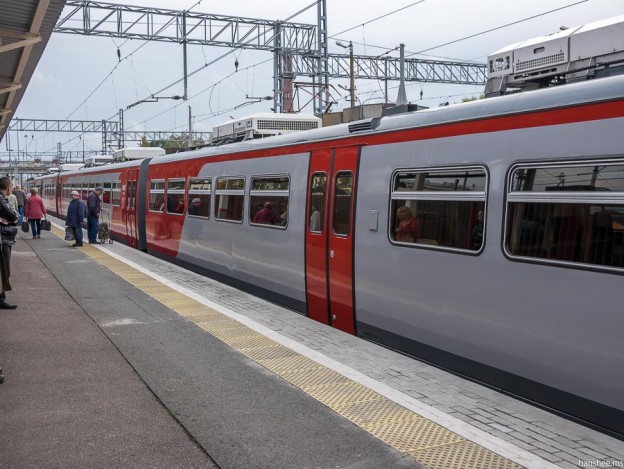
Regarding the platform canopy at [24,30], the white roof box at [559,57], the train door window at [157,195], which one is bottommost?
the train door window at [157,195]

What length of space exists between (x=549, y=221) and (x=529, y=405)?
1.61 meters

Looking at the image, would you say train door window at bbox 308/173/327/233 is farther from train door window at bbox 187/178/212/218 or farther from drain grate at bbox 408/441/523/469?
train door window at bbox 187/178/212/218

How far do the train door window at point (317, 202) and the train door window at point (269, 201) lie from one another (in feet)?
2.70

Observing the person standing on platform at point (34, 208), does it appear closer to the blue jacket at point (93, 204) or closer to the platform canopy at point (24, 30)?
the blue jacket at point (93, 204)

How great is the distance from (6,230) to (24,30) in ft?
13.2

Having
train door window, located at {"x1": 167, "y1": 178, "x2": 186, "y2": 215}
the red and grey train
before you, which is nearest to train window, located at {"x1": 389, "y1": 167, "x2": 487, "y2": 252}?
the red and grey train

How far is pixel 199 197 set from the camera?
14.0 m

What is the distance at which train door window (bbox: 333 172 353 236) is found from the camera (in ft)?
26.6

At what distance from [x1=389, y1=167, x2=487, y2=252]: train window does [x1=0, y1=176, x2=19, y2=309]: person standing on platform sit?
14.4 ft

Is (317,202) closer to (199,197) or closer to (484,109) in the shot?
(484,109)

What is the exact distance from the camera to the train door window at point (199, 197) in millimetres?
13516

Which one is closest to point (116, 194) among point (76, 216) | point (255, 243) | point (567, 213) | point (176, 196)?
point (76, 216)

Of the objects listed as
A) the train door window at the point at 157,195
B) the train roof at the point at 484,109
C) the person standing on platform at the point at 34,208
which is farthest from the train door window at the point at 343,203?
the person standing on platform at the point at 34,208

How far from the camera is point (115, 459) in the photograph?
14.5ft
